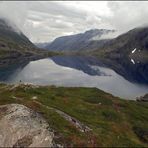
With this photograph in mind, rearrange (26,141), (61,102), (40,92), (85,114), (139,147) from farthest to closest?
(40,92) → (61,102) → (85,114) → (139,147) → (26,141)

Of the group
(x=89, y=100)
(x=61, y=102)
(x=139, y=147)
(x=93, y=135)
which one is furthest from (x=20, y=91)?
(x=139, y=147)

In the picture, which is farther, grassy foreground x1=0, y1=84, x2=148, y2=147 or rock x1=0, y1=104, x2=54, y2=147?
grassy foreground x1=0, y1=84, x2=148, y2=147

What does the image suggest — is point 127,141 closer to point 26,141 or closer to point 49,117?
point 49,117

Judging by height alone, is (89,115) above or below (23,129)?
below

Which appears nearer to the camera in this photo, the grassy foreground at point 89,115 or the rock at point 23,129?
the rock at point 23,129

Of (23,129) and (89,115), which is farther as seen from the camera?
(89,115)
